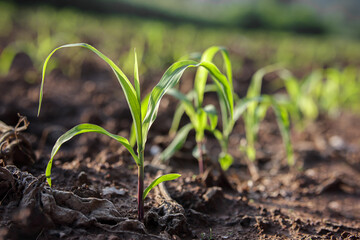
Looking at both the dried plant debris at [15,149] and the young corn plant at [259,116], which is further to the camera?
the young corn plant at [259,116]

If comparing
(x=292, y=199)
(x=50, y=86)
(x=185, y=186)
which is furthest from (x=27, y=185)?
(x=50, y=86)

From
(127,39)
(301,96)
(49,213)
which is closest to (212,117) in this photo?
(49,213)

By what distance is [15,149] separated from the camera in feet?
4.16

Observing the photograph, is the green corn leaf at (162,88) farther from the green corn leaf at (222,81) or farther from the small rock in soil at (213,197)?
the small rock in soil at (213,197)

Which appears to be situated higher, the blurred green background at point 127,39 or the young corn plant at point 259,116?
the blurred green background at point 127,39

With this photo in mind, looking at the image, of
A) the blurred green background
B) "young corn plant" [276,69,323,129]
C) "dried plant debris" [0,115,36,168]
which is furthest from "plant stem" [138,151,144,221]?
the blurred green background

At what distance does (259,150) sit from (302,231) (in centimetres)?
109

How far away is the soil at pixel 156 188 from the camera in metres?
0.98

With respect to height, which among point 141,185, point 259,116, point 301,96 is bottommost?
point 141,185

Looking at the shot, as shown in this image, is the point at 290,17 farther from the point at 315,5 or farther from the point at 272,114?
the point at 315,5

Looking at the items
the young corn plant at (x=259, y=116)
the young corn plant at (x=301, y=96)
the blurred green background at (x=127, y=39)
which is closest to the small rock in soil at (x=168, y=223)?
the young corn plant at (x=259, y=116)

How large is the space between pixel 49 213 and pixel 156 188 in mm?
491

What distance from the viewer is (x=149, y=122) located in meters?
1.01

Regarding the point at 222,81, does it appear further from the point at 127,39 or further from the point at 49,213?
the point at 127,39
